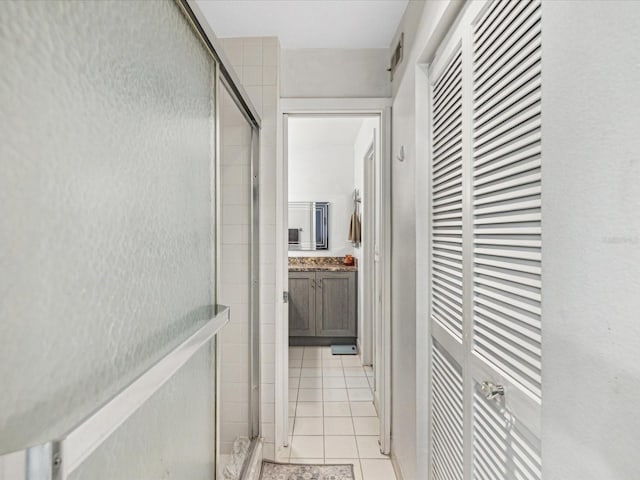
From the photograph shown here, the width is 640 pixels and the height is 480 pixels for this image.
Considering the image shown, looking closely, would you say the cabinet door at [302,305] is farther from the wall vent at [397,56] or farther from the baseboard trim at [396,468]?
Result: the wall vent at [397,56]

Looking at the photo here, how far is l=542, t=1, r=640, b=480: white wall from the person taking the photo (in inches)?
18.4

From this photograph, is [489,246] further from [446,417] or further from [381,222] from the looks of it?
[381,222]

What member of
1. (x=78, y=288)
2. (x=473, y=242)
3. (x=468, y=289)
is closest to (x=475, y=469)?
(x=468, y=289)

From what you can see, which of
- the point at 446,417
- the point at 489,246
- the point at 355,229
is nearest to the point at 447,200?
the point at 489,246

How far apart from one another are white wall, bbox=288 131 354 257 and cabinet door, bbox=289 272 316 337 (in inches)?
21.3

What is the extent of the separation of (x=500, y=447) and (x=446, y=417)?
1.45 feet

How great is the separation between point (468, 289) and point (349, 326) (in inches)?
128

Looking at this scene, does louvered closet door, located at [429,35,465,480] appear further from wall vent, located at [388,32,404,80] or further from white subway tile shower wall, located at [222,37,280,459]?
white subway tile shower wall, located at [222,37,280,459]

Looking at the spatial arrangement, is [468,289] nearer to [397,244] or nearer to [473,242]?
[473,242]

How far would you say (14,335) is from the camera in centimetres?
44

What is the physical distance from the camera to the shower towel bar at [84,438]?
39 centimetres

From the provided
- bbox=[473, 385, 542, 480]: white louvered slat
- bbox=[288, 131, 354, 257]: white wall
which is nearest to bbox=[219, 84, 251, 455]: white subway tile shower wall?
bbox=[473, 385, 542, 480]: white louvered slat

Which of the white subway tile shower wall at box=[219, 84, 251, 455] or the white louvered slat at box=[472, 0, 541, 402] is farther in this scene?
the white subway tile shower wall at box=[219, 84, 251, 455]

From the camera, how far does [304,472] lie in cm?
205
